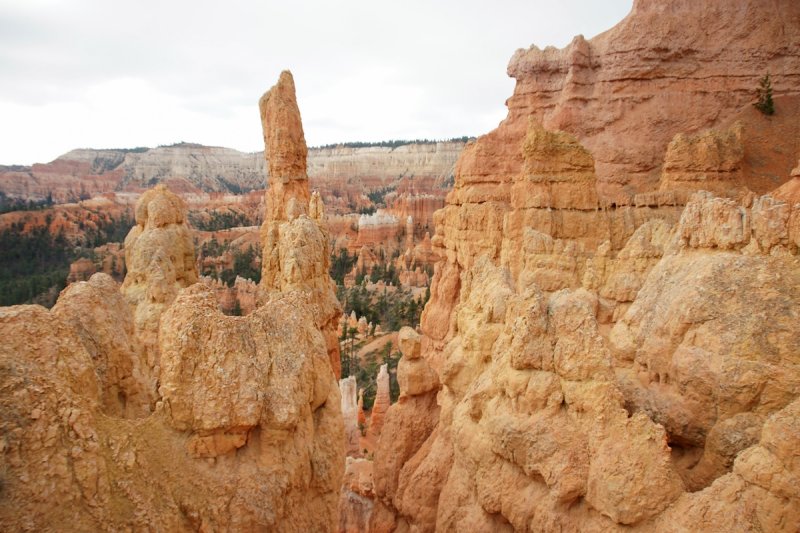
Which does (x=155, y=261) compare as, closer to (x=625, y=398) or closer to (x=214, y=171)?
(x=625, y=398)

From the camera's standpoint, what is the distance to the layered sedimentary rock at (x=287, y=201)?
10898 millimetres

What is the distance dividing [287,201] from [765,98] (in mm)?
14683

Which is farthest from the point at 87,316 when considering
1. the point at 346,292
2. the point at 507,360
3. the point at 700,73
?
the point at 346,292

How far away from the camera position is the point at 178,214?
33.7 ft

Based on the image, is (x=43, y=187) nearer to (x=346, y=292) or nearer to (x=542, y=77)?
(x=346, y=292)

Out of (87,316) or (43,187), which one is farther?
(43,187)

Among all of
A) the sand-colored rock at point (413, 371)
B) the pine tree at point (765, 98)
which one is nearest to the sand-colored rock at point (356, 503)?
the sand-colored rock at point (413, 371)

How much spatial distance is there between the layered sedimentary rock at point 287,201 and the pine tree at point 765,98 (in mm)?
13765

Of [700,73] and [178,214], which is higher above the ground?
[700,73]

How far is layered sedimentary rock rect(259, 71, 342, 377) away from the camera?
1090 cm

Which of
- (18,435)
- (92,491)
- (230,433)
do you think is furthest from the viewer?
(230,433)

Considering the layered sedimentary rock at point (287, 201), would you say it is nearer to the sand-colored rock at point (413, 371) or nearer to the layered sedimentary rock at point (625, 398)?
the sand-colored rock at point (413, 371)

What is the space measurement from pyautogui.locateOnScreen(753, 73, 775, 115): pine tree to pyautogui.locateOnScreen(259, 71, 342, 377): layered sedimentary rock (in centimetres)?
1376

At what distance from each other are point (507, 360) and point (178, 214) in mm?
7752
